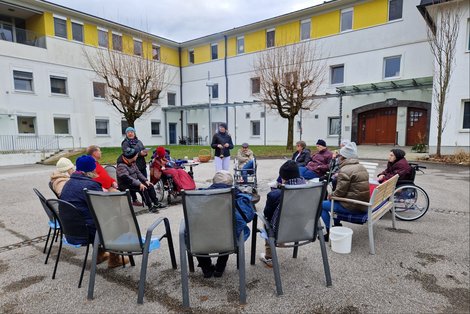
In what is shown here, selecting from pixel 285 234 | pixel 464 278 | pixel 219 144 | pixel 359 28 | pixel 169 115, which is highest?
pixel 359 28

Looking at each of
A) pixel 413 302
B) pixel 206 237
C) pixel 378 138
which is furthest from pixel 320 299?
pixel 378 138

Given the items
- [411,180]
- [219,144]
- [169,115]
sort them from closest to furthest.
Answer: [411,180] < [219,144] < [169,115]

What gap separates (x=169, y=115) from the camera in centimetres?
2770

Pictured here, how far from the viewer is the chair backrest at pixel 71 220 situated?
2.80 m

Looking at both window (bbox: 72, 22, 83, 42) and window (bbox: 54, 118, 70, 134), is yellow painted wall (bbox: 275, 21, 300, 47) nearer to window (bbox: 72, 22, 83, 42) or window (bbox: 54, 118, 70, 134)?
window (bbox: 72, 22, 83, 42)

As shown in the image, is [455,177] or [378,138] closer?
[455,177]

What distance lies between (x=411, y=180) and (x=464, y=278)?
2.22m

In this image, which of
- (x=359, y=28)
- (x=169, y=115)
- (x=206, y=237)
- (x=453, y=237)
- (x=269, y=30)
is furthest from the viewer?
(x=169, y=115)

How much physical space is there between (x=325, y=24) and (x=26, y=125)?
71.8 ft

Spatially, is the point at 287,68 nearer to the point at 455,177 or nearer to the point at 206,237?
the point at 455,177

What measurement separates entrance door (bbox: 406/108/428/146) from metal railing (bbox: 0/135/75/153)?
23.2m

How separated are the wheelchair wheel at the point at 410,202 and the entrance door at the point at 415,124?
15.0 metres

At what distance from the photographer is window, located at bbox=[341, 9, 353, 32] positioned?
1962cm

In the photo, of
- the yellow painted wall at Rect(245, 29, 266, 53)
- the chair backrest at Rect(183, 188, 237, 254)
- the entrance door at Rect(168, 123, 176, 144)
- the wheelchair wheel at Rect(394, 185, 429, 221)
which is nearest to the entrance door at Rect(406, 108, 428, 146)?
the yellow painted wall at Rect(245, 29, 266, 53)
